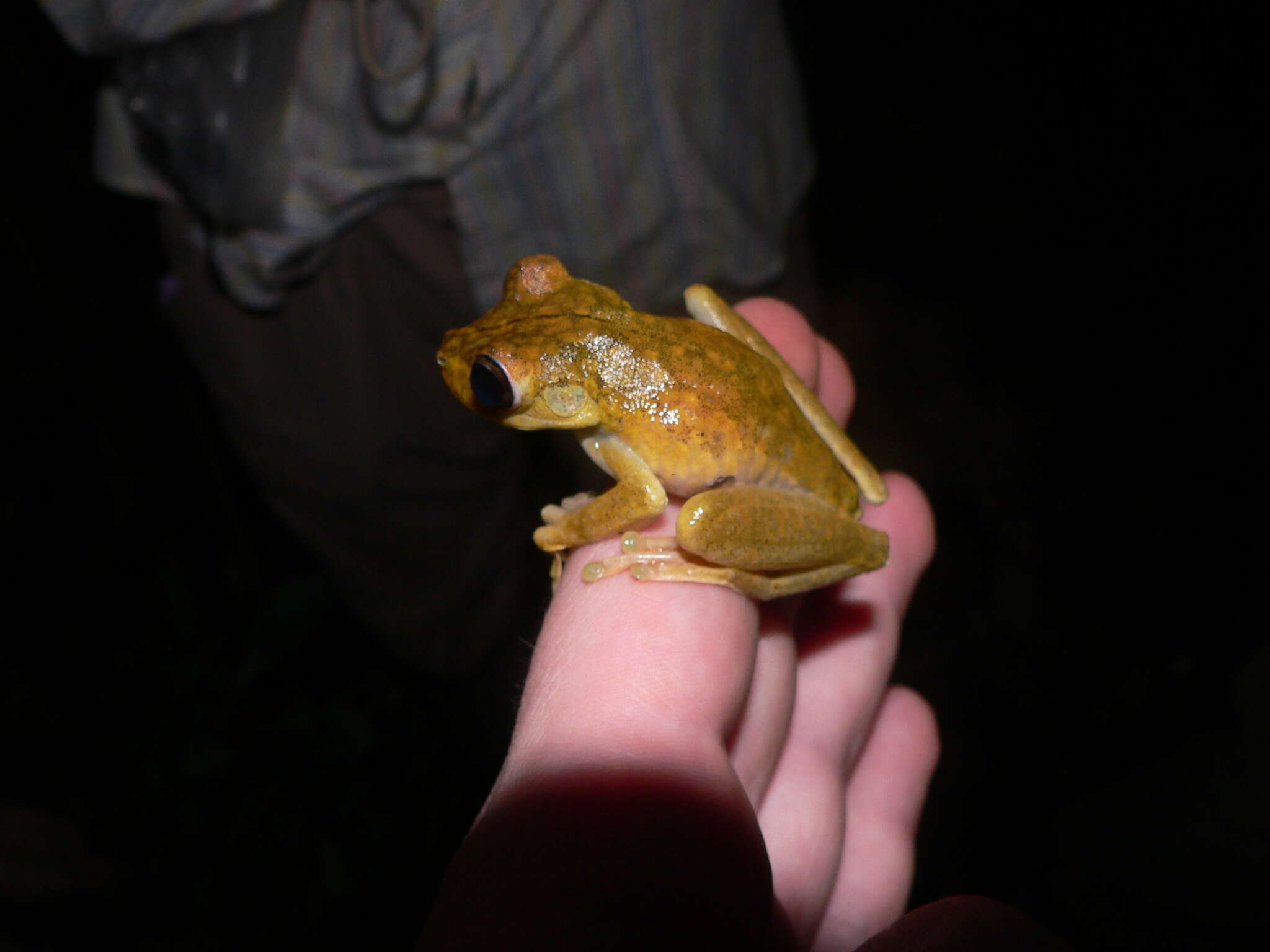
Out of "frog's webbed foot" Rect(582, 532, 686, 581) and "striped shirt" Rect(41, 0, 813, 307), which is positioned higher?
"striped shirt" Rect(41, 0, 813, 307)

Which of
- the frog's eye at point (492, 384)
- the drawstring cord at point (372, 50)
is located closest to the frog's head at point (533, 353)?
the frog's eye at point (492, 384)

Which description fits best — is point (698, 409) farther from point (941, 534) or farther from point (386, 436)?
point (941, 534)

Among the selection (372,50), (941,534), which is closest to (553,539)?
(372,50)

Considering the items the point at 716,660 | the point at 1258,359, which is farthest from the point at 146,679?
the point at 1258,359

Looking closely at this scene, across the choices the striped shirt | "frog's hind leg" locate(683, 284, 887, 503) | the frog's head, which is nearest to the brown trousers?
the striped shirt

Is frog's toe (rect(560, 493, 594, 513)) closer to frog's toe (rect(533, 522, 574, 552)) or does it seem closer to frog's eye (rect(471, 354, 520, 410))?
frog's toe (rect(533, 522, 574, 552))
